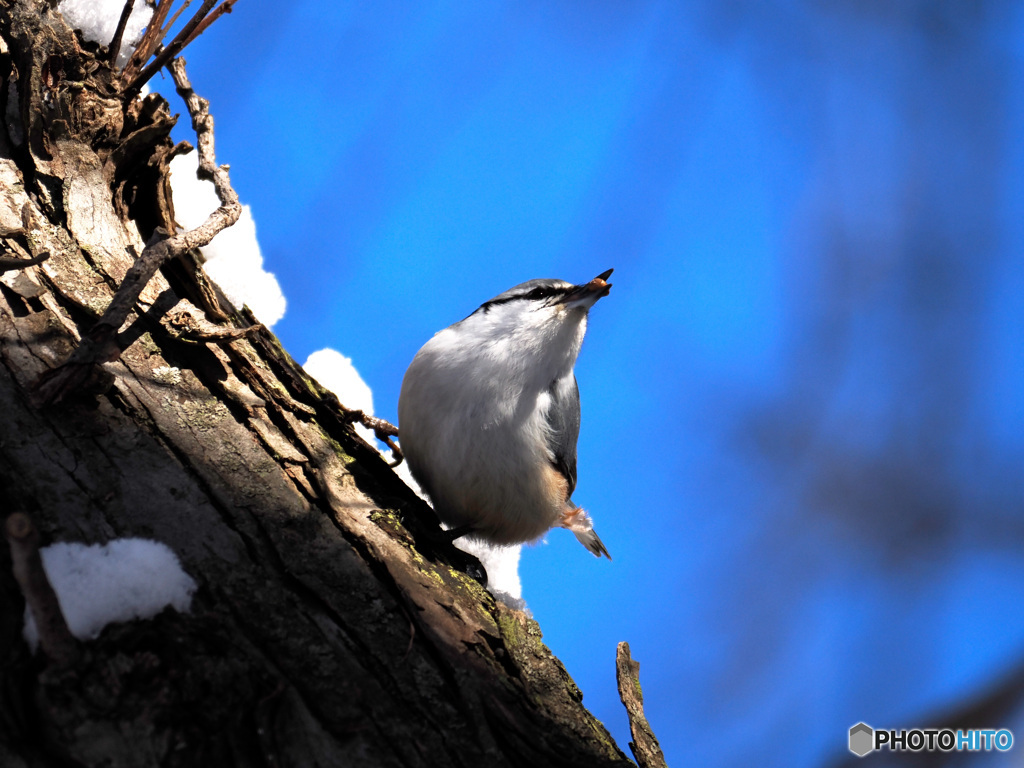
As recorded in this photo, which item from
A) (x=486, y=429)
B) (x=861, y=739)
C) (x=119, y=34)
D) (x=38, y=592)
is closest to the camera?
(x=38, y=592)

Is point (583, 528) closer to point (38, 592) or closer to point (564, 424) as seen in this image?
point (564, 424)

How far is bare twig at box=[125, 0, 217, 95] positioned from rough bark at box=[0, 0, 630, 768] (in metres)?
0.05

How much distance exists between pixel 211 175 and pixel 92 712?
1.19 metres

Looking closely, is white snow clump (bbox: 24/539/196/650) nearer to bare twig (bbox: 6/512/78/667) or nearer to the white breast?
bare twig (bbox: 6/512/78/667)

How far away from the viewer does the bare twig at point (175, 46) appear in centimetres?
161

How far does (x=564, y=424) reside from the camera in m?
2.04

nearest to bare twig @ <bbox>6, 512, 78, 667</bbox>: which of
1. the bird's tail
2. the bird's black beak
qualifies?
the bird's tail

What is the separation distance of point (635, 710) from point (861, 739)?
2.14ft

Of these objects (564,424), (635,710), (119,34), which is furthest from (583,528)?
(119,34)

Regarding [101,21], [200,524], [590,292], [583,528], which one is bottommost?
[200,524]

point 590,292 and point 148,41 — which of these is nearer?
point 148,41

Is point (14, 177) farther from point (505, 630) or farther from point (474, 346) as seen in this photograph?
point (505, 630)

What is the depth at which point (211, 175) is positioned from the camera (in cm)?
166

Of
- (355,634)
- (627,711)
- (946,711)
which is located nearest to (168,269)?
(355,634)
